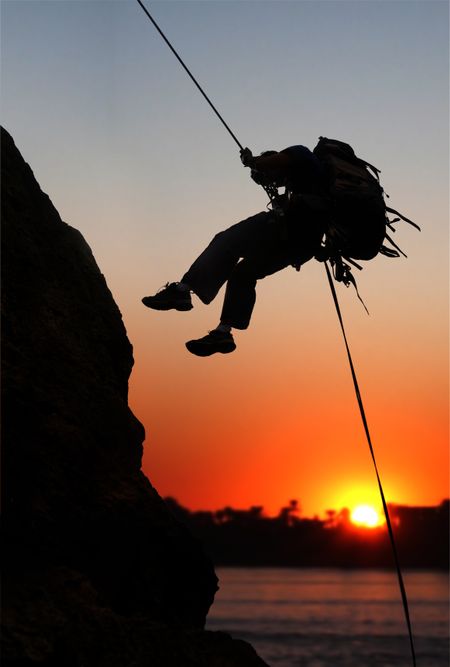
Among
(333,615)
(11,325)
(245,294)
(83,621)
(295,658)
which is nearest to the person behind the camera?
(83,621)

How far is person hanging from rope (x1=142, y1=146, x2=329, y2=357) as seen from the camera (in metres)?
6.45

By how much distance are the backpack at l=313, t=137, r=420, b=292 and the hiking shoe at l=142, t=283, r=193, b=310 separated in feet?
3.49

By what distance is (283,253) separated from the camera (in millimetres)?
6766

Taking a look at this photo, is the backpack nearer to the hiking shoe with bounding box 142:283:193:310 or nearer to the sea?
the hiking shoe with bounding box 142:283:193:310

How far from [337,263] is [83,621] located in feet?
10.8

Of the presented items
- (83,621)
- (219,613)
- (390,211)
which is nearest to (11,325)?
(83,621)

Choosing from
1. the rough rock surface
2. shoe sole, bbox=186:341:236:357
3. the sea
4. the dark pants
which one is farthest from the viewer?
the sea

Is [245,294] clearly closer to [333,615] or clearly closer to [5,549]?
[5,549]

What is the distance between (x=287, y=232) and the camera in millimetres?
6566

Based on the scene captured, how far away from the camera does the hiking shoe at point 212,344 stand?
642 centimetres

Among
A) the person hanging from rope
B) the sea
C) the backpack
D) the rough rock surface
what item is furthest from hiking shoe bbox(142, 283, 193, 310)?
the sea

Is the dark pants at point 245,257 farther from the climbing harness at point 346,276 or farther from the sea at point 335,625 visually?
the sea at point 335,625

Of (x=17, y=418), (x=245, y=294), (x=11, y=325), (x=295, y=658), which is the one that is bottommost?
(x=17, y=418)

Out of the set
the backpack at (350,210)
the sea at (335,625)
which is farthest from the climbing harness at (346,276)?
the sea at (335,625)
